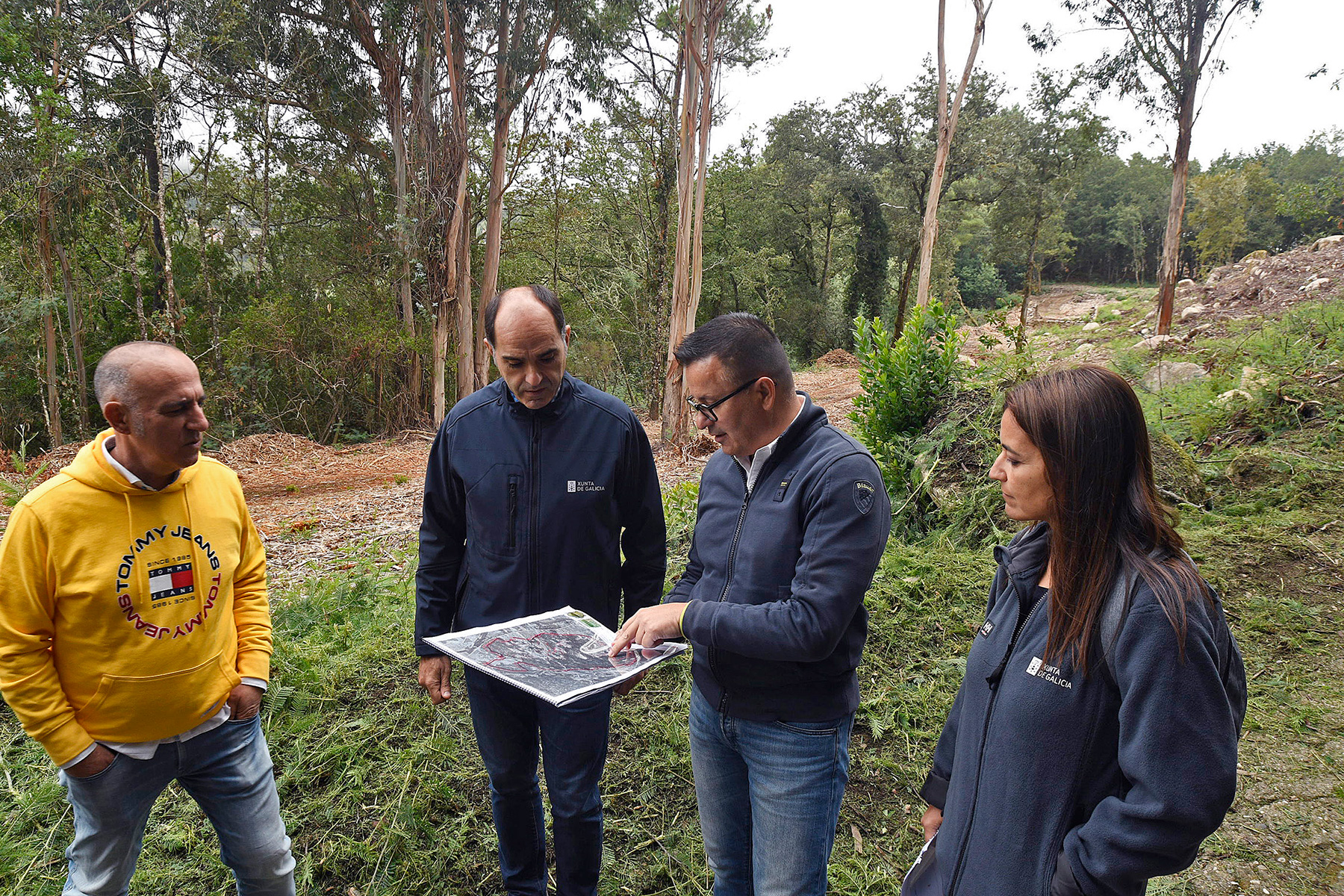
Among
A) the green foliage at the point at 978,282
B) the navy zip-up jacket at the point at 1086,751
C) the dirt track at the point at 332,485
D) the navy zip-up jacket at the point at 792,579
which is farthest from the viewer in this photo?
the green foliage at the point at 978,282

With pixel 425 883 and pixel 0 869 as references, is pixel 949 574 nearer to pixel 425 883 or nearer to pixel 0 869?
pixel 425 883

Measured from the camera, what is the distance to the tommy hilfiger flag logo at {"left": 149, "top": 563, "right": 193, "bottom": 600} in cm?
187

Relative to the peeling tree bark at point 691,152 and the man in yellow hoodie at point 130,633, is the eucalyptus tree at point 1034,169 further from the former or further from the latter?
the man in yellow hoodie at point 130,633

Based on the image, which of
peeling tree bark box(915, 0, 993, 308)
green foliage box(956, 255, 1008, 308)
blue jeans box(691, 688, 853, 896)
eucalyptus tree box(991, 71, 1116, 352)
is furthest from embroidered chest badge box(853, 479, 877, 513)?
green foliage box(956, 255, 1008, 308)

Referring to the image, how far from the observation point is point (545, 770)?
2.20m

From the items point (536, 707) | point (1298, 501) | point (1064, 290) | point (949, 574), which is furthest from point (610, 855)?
point (1064, 290)

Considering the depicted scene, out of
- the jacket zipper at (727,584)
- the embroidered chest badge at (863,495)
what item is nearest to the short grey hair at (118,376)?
the jacket zipper at (727,584)

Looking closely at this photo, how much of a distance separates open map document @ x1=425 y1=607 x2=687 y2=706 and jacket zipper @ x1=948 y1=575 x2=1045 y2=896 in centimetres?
67

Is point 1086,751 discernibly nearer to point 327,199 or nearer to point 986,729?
point 986,729

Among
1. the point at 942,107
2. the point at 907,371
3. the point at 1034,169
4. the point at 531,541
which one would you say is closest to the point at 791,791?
the point at 531,541

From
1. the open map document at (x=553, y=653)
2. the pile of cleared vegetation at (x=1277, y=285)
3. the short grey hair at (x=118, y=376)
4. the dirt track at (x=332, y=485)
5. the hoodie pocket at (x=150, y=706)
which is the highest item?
the pile of cleared vegetation at (x=1277, y=285)

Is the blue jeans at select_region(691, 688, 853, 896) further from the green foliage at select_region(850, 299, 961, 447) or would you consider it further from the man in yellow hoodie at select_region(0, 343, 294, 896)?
the green foliage at select_region(850, 299, 961, 447)

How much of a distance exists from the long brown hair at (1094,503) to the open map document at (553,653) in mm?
833

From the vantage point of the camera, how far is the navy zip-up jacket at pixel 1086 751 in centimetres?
107
